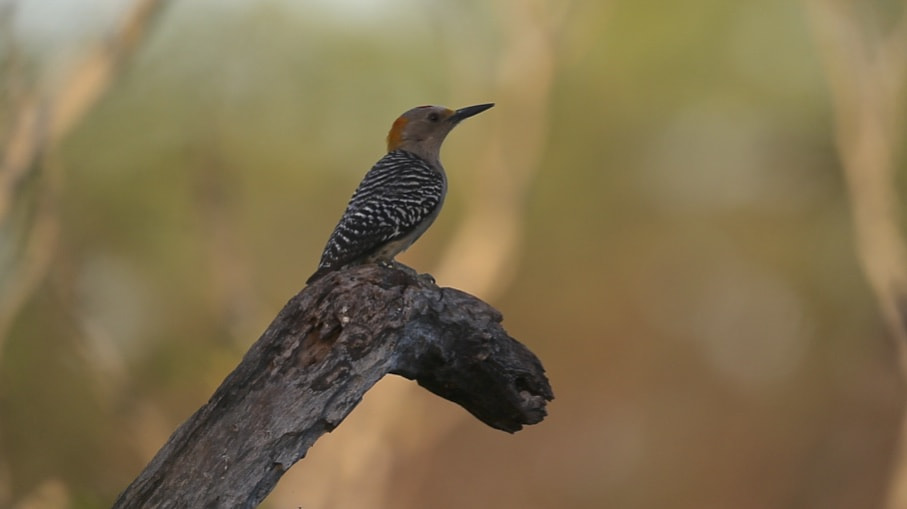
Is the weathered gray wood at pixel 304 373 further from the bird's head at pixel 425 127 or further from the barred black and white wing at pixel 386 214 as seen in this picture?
the bird's head at pixel 425 127

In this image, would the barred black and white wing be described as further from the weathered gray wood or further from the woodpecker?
the weathered gray wood

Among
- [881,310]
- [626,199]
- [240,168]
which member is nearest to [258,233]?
[240,168]

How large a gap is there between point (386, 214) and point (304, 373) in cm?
154

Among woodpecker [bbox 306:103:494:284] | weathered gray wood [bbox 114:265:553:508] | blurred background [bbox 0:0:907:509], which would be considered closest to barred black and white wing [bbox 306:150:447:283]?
woodpecker [bbox 306:103:494:284]

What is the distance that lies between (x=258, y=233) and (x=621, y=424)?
531 centimetres

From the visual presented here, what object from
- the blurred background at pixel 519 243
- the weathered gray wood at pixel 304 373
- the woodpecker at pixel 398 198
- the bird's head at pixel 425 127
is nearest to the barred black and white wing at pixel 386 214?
the woodpecker at pixel 398 198

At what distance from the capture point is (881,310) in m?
13.8

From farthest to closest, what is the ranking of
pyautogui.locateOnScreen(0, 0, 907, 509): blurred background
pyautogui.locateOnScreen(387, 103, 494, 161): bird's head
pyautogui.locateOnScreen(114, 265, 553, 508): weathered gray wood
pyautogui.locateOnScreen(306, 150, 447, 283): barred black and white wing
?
pyautogui.locateOnScreen(0, 0, 907, 509): blurred background, pyautogui.locateOnScreen(387, 103, 494, 161): bird's head, pyautogui.locateOnScreen(306, 150, 447, 283): barred black and white wing, pyautogui.locateOnScreen(114, 265, 553, 508): weathered gray wood

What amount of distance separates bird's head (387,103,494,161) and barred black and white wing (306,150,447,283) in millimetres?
372

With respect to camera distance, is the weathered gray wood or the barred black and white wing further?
the barred black and white wing

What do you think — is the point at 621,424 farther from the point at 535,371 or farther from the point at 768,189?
the point at 535,371

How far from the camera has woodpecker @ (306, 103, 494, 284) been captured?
4922 millimetres

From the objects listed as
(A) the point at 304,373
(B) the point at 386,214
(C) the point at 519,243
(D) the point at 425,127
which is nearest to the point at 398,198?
(B) the point at 386,214

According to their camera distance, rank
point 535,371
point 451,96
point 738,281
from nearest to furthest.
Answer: point 535,371 < point 451,96 < point 738,281
